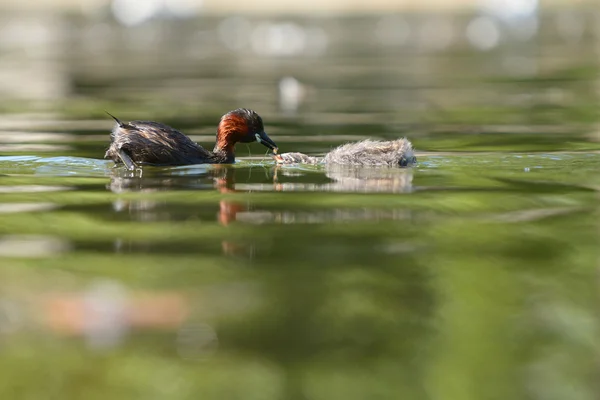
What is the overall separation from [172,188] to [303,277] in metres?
4.00

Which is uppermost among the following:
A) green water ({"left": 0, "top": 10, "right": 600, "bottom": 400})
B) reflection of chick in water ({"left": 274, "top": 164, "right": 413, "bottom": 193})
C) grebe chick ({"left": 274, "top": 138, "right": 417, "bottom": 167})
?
grebe chick ({"left": 274, "top": 138, "right": 417, "bottom": 167})

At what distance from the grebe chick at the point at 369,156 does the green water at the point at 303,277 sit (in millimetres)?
208

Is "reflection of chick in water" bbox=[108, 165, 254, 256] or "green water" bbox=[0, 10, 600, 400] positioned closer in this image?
"green water" bbox=[0, 10, 600, 400]

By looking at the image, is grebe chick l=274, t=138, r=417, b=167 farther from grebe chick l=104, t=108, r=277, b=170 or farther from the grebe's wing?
the grebe's wing

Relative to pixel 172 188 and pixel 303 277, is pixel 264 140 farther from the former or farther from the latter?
pixel 303 277

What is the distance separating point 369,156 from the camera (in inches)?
461

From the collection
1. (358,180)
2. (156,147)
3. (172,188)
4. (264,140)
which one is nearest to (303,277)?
(172,188)

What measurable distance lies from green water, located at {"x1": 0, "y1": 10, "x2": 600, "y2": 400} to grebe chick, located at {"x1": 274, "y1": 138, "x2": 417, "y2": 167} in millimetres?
208

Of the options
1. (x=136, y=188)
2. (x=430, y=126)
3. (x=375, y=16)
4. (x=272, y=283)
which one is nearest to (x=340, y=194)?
(x=136, y=188)

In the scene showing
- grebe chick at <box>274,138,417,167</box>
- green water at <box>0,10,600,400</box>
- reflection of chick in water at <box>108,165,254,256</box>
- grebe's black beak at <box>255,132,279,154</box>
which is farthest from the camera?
grebe's black beak at <box>255,132,279,154</box>

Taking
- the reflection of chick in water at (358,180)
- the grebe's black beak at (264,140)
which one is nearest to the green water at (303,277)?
the reflection of chick in water at (358,180)

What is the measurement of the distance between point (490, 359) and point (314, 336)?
83 centimetres

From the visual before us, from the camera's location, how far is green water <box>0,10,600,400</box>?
4781 millimetres

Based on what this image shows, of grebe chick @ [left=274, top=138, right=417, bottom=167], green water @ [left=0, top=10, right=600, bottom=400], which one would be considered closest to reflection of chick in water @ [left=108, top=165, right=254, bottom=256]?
green water @ [left=0, top=10, right=600, bottom=400]
